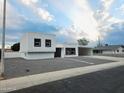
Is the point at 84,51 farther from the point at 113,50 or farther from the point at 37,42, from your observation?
the point at 113,50

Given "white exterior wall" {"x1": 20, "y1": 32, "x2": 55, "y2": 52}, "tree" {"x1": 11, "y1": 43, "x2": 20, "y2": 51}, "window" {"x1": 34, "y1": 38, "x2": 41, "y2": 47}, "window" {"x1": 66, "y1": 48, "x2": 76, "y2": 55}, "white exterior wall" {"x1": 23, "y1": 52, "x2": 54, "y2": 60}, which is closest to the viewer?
"white exterior wall" {"x1": 20, "y1": 32, "x2": 55, "y2": 52}

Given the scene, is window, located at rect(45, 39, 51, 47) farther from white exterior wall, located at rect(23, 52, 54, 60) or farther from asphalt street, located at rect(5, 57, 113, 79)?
asphalt street, located at rect(5, 57, 113, 79)

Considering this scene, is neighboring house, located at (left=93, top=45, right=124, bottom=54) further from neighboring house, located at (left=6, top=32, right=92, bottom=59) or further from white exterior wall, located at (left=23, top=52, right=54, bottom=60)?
white exterior wall, located at (left=23, top=52, right=54, bottom=60)

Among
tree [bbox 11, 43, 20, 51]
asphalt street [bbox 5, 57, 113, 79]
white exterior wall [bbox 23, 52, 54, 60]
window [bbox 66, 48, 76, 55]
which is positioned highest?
tree [bbox 11, 43, 20, 51]

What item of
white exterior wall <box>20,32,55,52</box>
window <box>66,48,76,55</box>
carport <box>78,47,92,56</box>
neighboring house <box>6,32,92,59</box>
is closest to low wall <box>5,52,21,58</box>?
neighboring house <box>6,32,92,59</box>

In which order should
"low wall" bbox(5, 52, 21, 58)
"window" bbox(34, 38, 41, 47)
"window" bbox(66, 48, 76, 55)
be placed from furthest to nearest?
"window" bbox(66, 48, 76, 55)
"low wall" bbox(5, 52, 21, 58)
"window" bbox(34, 38, 41, 47)

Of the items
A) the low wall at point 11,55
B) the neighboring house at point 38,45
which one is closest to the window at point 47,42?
the neighboring house at point 38,45

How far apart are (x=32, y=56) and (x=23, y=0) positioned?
54.5 feet

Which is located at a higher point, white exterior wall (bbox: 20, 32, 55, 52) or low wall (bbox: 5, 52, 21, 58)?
white exterior wall (bbox: 20, 32, 55, 52)

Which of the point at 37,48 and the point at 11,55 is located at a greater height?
the point at 37,48

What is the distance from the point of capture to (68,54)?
41250 mm

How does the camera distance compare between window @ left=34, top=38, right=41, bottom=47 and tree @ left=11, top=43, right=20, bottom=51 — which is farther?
tree @ left=11, top=43, right=20, bottom=51

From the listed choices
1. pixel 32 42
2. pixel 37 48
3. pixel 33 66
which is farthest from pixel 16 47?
pixel 33 66

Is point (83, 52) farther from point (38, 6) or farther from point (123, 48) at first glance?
point (123, 48)
